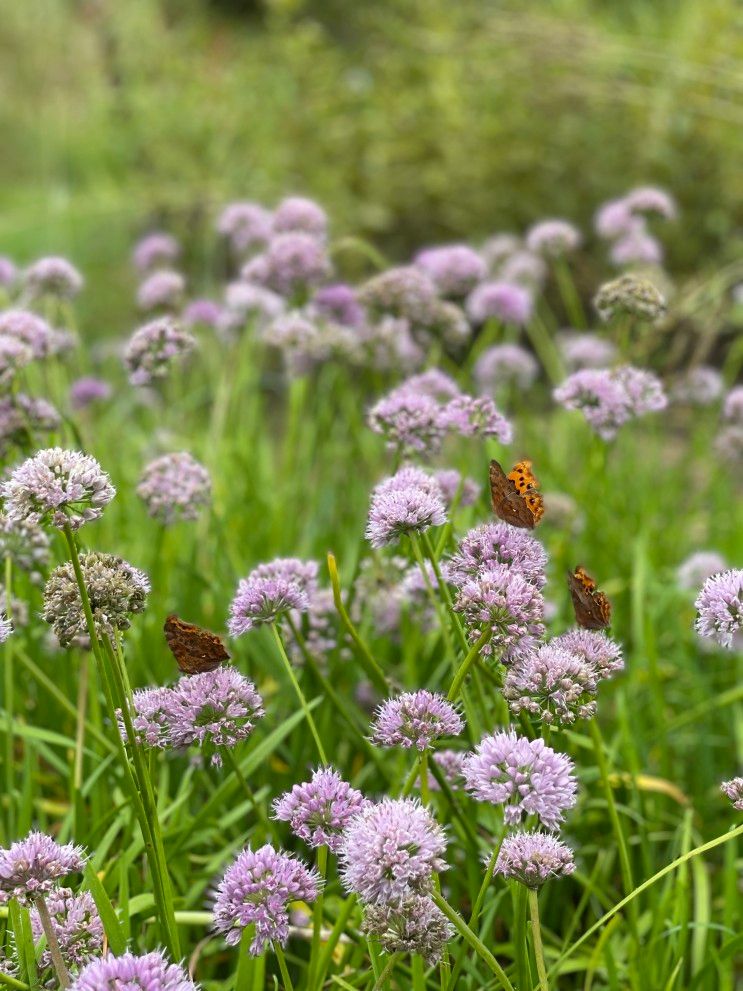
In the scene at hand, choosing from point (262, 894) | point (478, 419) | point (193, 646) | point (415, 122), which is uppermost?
point (415, 122)

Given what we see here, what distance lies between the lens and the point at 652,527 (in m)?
3.87

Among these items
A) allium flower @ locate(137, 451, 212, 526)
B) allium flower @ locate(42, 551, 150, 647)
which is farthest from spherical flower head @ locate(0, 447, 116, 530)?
allium flower @ locate(137, 451, 212, 526)

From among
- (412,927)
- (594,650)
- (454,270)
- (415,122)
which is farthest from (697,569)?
(415,122)

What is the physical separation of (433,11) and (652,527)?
4.75m

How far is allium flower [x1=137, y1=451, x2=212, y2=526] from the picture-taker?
2355 millimetres

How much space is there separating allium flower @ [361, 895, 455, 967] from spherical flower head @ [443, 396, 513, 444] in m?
0.86

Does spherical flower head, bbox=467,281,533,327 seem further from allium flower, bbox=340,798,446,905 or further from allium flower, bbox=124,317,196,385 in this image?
allium flower, bbox=340,798,446,905

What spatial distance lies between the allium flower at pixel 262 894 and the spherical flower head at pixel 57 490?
1.50 feet

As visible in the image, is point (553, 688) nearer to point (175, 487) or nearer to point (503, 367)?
point (175, 487)

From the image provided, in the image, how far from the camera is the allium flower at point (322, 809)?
4.30ft

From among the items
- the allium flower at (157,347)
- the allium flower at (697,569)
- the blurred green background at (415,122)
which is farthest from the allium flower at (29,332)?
the blurred green background at (415,122)

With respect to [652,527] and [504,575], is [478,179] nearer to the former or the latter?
[652,527]

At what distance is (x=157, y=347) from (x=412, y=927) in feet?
4.91

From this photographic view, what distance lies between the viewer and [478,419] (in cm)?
189
